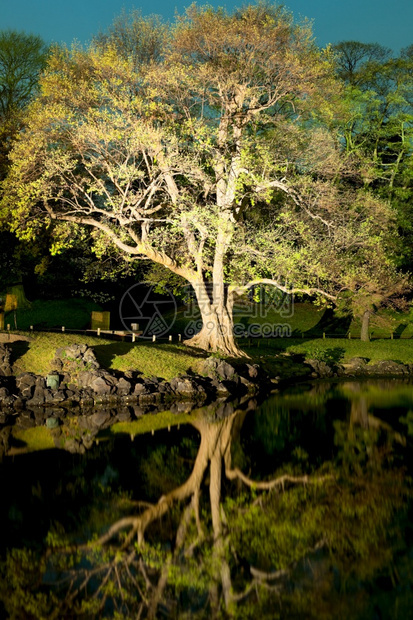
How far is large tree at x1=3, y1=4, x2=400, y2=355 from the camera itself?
95.5 ft

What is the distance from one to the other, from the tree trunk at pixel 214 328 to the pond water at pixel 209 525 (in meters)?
13.8

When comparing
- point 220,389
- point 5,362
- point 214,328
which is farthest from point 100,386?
point 214,328

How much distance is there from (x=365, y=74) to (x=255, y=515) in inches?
1881

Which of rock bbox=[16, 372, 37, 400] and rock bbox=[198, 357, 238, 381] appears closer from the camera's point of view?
rock bbox=[16, 372, 37, 400]

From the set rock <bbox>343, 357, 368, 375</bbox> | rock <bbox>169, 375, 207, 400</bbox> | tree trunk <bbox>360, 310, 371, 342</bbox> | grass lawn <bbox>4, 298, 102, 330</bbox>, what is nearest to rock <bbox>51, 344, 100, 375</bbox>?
rock <bbox>169, 375, 207, 400</bbox>

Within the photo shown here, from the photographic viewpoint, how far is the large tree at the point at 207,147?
29120 millimetres

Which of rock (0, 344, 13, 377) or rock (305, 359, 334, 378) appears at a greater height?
rock (0, 344, 13, 377)

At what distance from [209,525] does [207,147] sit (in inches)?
885

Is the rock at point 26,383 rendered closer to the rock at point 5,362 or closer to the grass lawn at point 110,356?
the rock at point 5,362

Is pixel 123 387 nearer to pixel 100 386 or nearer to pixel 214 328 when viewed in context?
pixel 100 386

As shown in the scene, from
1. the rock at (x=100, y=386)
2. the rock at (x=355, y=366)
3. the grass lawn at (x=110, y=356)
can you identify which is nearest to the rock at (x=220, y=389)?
the grass lawn at (x=110, y=356)

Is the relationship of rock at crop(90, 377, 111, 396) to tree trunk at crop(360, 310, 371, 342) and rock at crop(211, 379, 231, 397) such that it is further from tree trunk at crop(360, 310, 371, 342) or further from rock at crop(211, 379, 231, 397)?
tree trunk at crop(360, 310, 371, 342)

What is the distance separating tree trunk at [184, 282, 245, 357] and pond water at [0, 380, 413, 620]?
544 inches

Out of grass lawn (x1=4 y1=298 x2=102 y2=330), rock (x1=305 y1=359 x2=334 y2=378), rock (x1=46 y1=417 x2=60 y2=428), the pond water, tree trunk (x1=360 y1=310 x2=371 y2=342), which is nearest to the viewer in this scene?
the pond water
